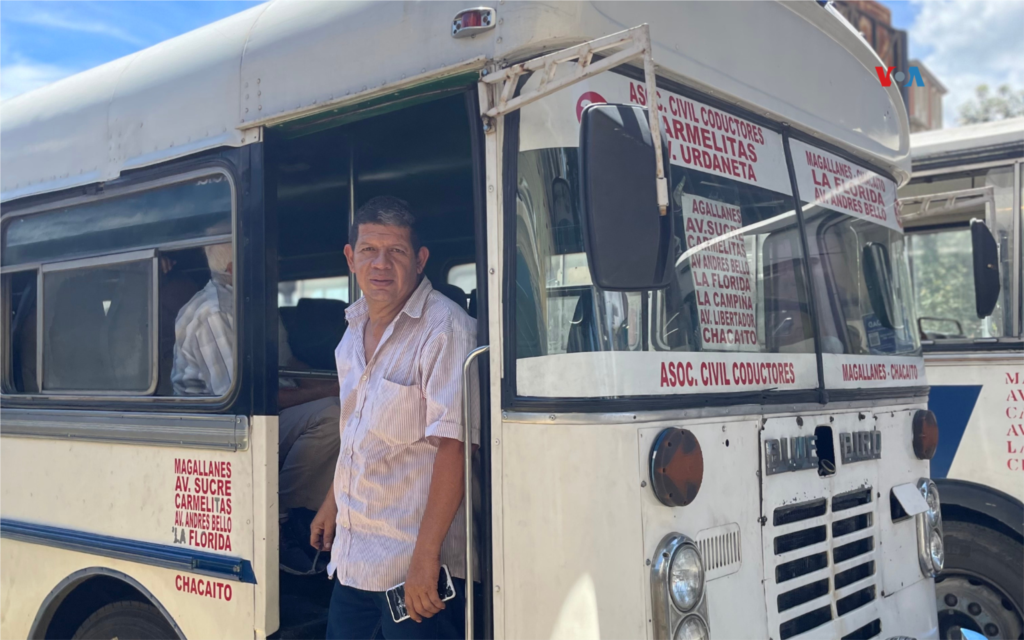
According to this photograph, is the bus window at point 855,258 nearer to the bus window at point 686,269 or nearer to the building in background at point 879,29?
the bus window at point 686,269

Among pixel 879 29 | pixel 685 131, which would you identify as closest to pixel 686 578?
pixel 685 131

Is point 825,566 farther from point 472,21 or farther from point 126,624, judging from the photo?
point 126,624

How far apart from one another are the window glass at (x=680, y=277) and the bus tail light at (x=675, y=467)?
0.43ft

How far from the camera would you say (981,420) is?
455 cm

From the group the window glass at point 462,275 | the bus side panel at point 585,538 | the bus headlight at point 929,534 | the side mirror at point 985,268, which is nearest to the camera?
the bus side panel at point 585,538

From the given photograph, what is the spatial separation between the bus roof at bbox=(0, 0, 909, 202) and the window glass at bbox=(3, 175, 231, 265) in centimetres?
11

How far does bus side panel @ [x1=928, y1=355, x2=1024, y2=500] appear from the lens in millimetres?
4457

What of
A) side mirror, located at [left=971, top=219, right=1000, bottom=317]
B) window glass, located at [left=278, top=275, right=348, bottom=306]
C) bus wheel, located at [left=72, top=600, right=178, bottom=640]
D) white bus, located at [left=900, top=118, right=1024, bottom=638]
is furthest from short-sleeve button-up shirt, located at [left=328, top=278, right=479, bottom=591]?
window glass, located at [left=278, top=275, right=348, bottom=306]

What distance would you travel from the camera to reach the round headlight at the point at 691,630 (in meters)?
2.24

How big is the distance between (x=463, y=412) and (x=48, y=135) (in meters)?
2.22

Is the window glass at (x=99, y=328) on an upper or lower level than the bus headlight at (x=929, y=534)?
upper

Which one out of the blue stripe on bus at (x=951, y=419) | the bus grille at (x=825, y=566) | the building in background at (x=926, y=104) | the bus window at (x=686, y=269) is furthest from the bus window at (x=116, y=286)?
the building in background at (x=926, y=104)

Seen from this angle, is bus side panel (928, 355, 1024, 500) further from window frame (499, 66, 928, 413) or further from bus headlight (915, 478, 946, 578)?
window frame (499, 66, 928, 413)

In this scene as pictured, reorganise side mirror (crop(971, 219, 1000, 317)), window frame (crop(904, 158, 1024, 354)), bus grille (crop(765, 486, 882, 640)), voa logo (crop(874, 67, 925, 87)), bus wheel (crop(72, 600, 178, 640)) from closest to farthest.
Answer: bus grille (crop(765, 486, 882, 640)) < bus wheel (crop(72, 600, 178, 640)) < voa logo (crop(874, 67, 925, 87)) < side mirror (crop(971, 219, 1000, 317)) < window frame (crop(904, 158, 1024, 354))
